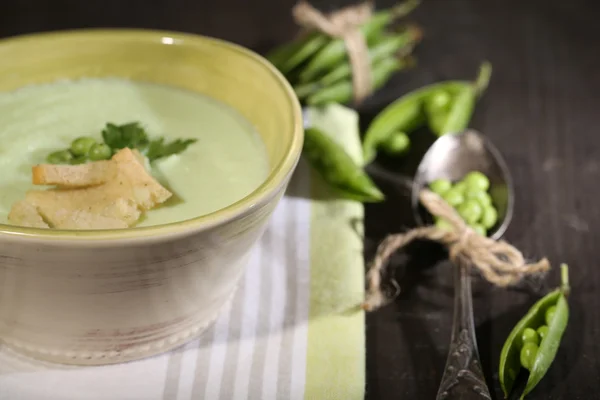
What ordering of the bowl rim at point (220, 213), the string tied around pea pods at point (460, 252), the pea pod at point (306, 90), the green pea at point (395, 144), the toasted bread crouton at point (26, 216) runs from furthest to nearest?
the pea pod at point (306, 90) < the green pea at point (395, 144) < the string tied around pea pods at point (460, 252) < the toasted bread crouton at point (26, 216) < the bowl rim at point (220, 213)

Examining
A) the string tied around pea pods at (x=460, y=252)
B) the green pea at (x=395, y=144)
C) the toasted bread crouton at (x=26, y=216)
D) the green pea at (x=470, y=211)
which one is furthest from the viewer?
the green pea at (x=395, y=144)

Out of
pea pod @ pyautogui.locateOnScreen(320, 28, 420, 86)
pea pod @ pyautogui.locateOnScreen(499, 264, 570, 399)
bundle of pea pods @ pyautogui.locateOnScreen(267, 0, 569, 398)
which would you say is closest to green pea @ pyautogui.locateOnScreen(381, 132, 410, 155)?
bundle of pea pods @ pyautogui.locateOnScreen(267, 0, 569, 398)

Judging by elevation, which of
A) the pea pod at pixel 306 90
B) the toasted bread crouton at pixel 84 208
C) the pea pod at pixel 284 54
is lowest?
the pea pod at pixel 306 90

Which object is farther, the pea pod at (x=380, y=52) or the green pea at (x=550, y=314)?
the pea pod at (x=380, y=52)

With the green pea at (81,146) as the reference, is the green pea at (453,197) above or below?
below

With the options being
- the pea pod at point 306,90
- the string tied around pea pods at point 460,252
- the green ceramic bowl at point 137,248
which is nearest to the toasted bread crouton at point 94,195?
the green ceramic bowl at point 137,248

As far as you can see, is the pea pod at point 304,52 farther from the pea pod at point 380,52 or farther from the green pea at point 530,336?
the green pea at point 530,336

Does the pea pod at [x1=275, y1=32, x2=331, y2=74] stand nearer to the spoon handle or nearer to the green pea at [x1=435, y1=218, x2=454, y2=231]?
the green pea at [x1=435, y1=218, x2=454, y2=231]
